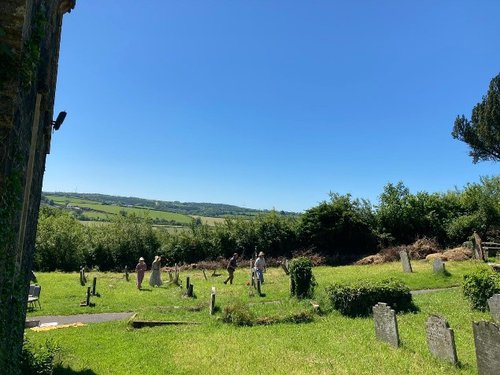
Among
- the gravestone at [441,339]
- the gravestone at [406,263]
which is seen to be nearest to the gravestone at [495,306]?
the gravestone at [441,339]

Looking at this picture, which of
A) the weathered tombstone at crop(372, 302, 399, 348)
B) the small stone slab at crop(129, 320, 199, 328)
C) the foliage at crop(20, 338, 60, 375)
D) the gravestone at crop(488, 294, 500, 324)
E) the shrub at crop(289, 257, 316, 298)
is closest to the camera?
the foliage at crop(20, 338, 60, 375)

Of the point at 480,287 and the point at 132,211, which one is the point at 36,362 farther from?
the point at 132,211

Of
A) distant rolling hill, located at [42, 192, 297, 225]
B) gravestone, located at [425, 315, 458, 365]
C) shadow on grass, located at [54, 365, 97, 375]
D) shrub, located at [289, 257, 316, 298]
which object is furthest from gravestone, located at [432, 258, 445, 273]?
distant rolling hill, located at [42, 192, 297, 225]

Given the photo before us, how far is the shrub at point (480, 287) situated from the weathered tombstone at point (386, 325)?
4.69m

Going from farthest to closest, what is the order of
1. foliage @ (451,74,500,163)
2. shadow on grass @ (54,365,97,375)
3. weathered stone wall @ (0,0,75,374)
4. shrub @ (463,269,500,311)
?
1. foliage @ (451,74,500,163)
2. shrub @ (463,269,500,311)
3. shadow on grass @ (54,365,97,375)
4. weathered stone wall @ (0,0,75,374)

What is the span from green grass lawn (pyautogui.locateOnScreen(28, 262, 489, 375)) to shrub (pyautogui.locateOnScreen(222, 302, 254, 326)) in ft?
1.09

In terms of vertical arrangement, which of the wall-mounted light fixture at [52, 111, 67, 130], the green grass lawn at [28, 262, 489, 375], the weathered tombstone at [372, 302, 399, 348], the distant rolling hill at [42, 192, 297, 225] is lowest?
the green grass lawn at [28, 262, 489, 375]

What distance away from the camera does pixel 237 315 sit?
13.7 metres

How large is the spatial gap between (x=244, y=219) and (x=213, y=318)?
24212 mm

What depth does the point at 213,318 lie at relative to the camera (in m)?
14.3

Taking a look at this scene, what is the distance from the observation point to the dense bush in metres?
14.1

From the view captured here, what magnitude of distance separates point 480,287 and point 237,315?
26.5 feet

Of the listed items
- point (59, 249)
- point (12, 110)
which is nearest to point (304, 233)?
point (59, 249)

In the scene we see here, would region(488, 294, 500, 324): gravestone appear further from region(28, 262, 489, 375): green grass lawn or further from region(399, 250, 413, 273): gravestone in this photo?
region(399, 250, 413, 273): gravestone
